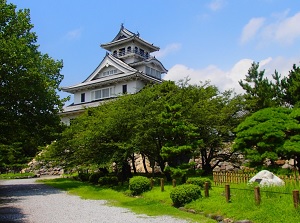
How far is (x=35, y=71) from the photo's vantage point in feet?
65.5

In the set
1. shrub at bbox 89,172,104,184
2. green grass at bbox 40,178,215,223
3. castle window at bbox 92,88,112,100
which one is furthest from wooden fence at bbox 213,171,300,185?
castle window at bbox 92,88,112,100

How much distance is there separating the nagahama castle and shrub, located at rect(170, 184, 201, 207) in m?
23.3

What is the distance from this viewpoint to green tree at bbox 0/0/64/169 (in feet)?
63.5

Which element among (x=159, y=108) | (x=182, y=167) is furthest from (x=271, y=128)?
(x=159, y=108)

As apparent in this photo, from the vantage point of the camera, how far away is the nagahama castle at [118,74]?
37625 mm

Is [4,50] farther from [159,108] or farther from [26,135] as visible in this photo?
[159,108]

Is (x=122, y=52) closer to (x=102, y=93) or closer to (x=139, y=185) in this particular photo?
(x=102, y=93)

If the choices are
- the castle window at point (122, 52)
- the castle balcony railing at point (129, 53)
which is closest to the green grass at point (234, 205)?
the castle balcony railing at point (129, 53)

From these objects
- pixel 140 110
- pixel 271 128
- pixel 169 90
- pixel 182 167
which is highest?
pixel 169 90

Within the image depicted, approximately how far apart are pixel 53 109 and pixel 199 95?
35.9 feet

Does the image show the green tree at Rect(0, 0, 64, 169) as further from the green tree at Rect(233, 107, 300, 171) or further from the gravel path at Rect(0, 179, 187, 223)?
the green tree at Rect(233, 107, 300, 171)

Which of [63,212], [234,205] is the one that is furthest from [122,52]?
[234,205]

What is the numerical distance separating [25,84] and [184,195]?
489 inches

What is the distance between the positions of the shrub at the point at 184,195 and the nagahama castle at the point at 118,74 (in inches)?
918
